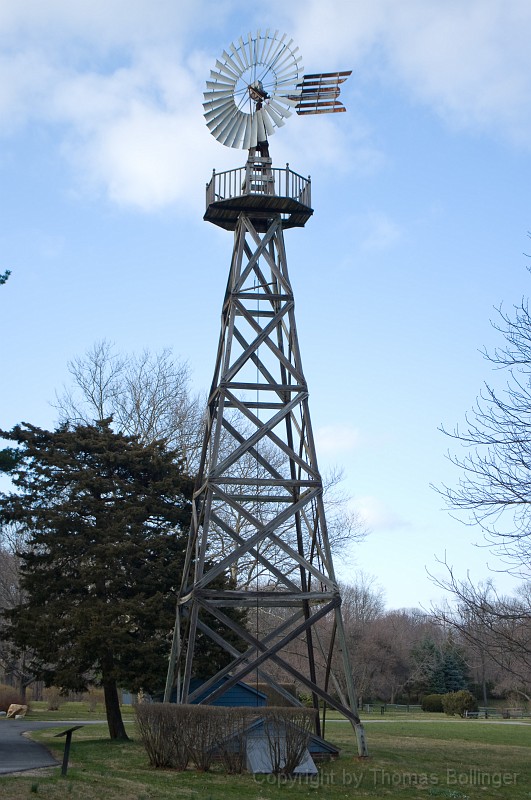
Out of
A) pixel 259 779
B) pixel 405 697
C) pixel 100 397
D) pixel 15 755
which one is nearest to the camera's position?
pixel 259 779

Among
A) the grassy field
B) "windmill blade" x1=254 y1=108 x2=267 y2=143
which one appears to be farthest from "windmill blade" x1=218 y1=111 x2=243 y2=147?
the grassy field

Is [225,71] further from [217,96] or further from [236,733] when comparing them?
[236,733]

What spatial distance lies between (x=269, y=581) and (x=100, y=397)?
9044mm

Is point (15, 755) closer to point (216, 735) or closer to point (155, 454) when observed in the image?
point (216, 735)

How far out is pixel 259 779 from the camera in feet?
47.2

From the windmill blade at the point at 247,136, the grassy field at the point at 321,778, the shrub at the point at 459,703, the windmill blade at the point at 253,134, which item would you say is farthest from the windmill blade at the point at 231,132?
the shrub at the point at 459,703

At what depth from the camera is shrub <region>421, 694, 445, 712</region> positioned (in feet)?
159

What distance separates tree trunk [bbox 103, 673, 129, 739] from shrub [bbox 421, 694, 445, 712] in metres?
30.7

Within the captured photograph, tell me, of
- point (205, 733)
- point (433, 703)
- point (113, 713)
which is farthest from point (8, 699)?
point (205, 733)

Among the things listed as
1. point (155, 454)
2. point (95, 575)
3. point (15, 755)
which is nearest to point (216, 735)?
point (15, 755)

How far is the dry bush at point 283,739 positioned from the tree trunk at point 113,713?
6.80 meters

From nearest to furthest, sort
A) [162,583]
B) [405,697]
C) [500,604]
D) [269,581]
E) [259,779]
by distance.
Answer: [500,604], [259,779], [162,583], [269,581], [405,697]

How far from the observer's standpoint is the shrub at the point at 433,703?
48500 millimetres

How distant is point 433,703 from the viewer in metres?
48.8
